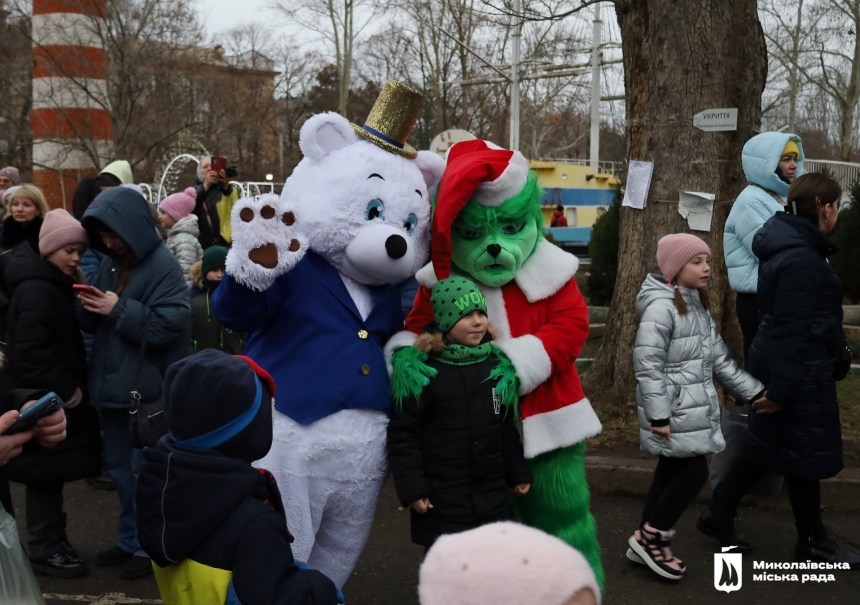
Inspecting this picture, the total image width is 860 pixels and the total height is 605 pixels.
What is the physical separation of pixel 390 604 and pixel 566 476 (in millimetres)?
1196

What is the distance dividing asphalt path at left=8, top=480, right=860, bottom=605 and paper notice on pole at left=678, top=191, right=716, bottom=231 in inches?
78.3

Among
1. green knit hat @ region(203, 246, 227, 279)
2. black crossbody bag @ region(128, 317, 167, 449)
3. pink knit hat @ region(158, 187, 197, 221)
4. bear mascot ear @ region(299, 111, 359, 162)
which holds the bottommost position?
black crossbody bag @ region(128, 317, 167, 449)

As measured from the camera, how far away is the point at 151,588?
13.8ft

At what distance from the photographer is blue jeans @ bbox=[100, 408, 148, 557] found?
14.4 feet

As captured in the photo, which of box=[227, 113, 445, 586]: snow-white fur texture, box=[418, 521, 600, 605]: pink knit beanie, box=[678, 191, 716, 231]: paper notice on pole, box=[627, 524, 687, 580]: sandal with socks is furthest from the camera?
box=[678, 191, 716, 231]: paper notice on pole

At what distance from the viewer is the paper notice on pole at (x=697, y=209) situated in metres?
5.88

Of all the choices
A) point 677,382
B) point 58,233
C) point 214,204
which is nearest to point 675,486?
point 677,382

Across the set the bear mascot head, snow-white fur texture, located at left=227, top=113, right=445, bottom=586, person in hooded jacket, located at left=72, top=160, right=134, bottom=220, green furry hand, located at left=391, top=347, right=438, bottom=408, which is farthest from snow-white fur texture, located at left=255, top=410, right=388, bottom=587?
person in hooded jacket, located at left=72, top=160, right=134, bottom=220

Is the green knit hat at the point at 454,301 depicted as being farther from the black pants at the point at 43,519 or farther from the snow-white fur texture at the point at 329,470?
the black pants at the point at 43,519

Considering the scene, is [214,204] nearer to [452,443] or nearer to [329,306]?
[329,306]

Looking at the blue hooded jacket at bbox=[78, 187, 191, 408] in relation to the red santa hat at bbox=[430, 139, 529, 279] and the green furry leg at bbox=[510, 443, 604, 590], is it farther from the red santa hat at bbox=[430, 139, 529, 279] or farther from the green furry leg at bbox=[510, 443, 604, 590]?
the green furry leg at bbox=[510, 443, 604, 590]

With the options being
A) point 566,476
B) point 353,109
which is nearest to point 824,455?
point 566,476

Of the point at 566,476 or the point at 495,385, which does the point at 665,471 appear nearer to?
the point at 566,476

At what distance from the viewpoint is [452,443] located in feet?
10.4
